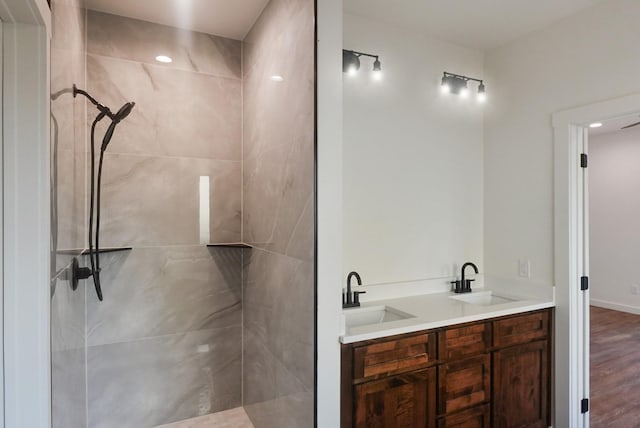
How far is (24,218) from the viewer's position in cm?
112

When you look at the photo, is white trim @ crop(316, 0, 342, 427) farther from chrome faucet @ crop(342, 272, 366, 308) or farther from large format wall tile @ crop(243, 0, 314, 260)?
chrome faucet @ crop(342, 272, 366, 308)

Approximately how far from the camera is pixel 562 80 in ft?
8.16

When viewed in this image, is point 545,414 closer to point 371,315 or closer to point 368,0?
point 371,315

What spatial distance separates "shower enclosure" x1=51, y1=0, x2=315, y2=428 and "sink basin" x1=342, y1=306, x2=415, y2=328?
1.50 ft

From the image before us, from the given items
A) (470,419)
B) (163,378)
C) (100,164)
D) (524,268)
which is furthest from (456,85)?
(163,378)

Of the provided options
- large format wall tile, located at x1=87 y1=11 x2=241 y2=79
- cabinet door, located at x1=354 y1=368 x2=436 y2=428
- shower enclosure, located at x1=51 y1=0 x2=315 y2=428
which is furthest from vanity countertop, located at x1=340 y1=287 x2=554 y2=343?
large format wall tile, located at x1=87 y1=11 x2=241 y2=79

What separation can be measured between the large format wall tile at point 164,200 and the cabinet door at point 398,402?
151 cm

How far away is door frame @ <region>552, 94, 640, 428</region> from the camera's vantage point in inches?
95.1

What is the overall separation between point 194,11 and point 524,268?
2899mm

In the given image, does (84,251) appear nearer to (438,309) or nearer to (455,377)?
(438,309)

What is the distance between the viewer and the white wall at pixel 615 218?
5.43m

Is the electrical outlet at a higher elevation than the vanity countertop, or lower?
higher

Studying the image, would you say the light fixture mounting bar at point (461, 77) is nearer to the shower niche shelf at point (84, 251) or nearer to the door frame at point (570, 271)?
the door frame at point (570, 271)

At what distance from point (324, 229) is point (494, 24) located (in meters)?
2.05
